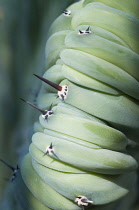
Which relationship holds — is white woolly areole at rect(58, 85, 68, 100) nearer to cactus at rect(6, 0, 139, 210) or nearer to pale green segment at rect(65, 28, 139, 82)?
cactus at rect(6, 0, 139, 210)

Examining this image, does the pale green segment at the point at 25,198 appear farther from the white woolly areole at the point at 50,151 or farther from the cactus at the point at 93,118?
the white woolly areole at the point at 50,151

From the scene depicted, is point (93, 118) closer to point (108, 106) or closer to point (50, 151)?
point (108, 106)

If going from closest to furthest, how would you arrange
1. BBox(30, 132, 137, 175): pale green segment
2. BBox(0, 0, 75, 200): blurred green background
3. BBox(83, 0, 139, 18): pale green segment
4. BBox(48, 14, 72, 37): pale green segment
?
BBox(30, 132, 137, 175): pale green segment, BBox(83, 0, 139, 18): pale green segment, BBox(48, 14, 72, 37): pale green segment, BBox(0, 0, 75, 200): blurred green background

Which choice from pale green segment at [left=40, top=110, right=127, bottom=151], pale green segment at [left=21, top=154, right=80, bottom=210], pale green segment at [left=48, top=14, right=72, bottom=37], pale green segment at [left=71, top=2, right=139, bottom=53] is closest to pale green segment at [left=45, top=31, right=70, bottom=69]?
pale green segment at [left=48, top=14, right=72, bottom=37]

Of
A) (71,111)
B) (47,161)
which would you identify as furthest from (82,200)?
(71,111)

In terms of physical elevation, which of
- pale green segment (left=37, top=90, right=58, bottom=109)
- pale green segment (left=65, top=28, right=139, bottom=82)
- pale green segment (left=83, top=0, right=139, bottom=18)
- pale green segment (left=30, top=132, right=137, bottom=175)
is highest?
pale green segment (left=83, top=0, right=139, bottom=18)

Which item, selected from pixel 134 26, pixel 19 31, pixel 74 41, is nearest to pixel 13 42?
pixel 19 31

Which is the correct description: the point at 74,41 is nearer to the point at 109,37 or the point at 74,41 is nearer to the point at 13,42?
the point at 109,37
